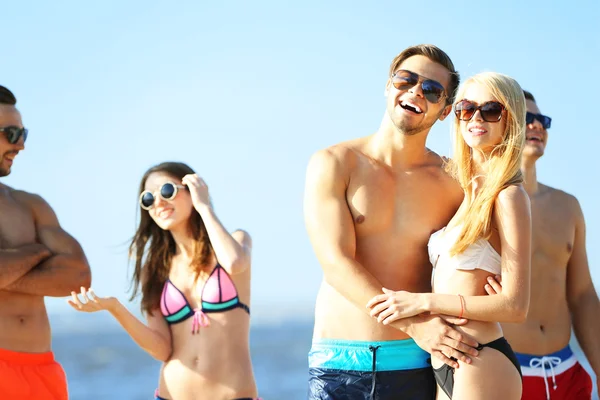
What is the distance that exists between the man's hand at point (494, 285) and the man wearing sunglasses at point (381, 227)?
510 millimetres

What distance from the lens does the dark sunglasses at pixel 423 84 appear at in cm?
482

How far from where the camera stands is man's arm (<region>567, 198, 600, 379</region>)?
6359 mm

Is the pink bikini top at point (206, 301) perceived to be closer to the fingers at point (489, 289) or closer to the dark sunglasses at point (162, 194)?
the dark sunglasses at point (162, 194)

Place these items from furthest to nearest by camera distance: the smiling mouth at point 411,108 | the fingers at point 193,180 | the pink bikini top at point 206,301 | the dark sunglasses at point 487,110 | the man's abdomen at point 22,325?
the fingers at point 193,180
the pink bikini top at point 206,301
the man's abdomen at point 22,325
the smiling mouth at point 411,108
the dark sunglasses at point 487,110

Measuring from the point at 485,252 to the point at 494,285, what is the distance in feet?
0.53

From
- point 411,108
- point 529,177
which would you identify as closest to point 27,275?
point 411,108

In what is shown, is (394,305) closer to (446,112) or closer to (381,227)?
(381,227)

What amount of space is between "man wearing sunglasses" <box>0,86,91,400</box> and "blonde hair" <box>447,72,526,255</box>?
96.2 inches

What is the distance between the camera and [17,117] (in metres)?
5.92

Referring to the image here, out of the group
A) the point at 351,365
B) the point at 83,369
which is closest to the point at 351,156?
the point at 351,365

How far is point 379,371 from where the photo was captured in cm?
475

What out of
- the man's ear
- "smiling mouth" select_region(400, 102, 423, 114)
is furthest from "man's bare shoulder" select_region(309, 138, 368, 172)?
the man's ear

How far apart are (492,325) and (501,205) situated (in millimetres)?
565

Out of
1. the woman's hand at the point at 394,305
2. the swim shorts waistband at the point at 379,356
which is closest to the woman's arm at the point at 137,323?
the swim shorts waistband at the point at 379,356
